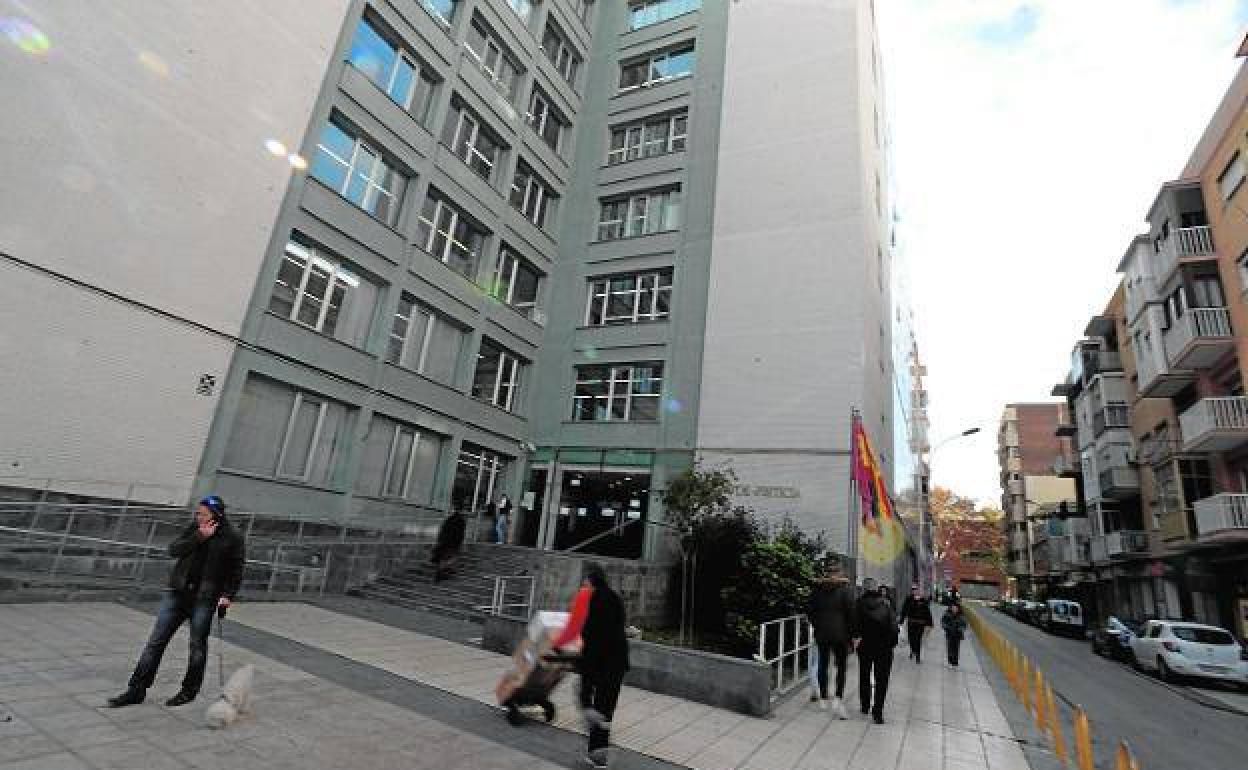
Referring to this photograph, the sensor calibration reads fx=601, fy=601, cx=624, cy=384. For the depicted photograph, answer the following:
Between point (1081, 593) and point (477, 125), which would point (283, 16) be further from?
point (1081, 593)

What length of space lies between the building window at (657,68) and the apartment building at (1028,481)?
55.2 meters

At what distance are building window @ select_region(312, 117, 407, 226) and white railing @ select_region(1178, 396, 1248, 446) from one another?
28212 mm

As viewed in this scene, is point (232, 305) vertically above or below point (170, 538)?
above

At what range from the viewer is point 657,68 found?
88.1 feet

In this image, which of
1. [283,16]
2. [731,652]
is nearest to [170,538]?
[731,652]

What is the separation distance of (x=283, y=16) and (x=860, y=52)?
19414 millimetres

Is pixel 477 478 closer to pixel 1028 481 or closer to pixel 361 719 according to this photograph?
pixel 361 719

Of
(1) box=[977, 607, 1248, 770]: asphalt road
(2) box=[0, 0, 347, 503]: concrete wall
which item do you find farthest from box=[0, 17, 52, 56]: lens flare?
(1) box=[977, 607, 1248, 770]: asphalt road

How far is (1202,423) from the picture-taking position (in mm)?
21219

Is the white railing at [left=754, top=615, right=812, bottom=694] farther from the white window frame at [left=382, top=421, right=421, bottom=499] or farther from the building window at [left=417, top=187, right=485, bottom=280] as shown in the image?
the building window at [left=417, top=187, right=485, bottom=280]

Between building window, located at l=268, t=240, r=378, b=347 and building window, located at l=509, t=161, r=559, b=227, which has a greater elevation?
building window, located at l=509, t=161, r=559, b=227

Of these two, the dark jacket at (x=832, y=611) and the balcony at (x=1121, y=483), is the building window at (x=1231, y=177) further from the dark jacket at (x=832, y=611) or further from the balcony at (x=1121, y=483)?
the dark jacket at (x=832, y=611)

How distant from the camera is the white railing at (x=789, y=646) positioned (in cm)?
958

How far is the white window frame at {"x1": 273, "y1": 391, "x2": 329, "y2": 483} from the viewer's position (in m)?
15.2
